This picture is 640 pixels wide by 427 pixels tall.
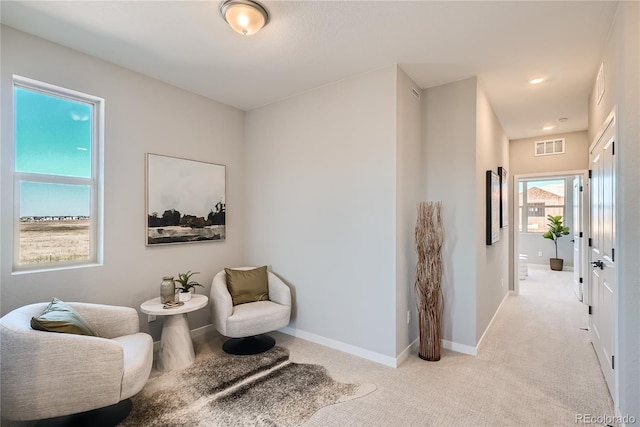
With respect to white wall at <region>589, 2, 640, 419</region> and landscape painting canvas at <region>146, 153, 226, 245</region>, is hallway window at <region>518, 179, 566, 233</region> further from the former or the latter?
landscape painting canvas at <region>146, 153, 226, 245</region>

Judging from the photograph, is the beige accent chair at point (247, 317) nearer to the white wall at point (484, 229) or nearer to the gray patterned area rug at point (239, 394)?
the gray patterned area rug at point (239, 394)

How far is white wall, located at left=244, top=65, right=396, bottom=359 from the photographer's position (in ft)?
9.65

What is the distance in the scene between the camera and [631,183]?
6.24 feet

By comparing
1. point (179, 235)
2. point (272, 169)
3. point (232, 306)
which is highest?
point (272, 169)

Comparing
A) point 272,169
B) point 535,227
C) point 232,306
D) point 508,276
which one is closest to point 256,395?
point 232,306

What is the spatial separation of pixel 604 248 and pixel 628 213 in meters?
0.86

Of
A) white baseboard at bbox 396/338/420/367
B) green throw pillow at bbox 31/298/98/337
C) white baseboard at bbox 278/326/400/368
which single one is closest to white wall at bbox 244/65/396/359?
white baseboard at bbox 278/326/400/368

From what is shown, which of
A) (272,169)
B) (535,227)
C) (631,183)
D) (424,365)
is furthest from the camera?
(535,227)

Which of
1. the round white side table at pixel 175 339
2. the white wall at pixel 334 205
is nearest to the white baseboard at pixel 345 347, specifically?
the white wall at pixel 334 205

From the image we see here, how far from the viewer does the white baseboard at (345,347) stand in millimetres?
2885

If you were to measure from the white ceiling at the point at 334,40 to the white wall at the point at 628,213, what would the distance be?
0.42 metres

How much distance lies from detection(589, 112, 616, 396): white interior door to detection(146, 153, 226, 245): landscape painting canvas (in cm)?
372

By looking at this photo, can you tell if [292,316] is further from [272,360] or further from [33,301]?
[33,301]

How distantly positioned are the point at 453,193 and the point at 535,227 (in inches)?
277
